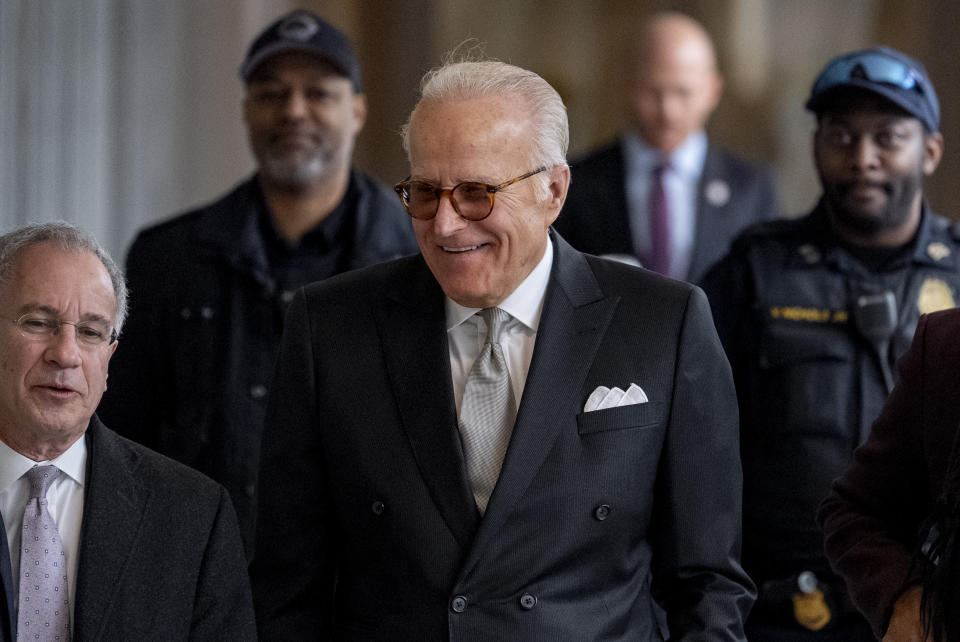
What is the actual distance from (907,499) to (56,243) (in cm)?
154

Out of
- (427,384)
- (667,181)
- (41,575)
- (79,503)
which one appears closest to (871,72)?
(667,181)

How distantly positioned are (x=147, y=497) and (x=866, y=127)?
6.99ft

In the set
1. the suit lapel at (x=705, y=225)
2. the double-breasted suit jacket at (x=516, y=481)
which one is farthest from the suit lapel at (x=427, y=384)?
the suit lapel at (x=705, y=225)

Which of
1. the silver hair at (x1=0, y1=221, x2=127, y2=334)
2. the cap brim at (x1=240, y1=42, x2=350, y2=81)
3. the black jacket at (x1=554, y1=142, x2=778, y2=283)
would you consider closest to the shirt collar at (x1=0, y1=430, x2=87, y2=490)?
the silver hair at (x1=0, y1=221, x2=127, y2=334)

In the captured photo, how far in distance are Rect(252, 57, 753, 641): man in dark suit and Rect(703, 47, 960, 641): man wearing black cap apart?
1069 mm

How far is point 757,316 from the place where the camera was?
11.6ft

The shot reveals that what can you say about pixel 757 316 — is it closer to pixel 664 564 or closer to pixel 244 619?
pixel 664 564

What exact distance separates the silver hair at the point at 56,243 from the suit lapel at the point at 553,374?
72 cm

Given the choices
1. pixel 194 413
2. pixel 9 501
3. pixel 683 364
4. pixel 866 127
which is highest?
pixel 866 127

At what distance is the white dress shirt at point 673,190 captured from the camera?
16.1 feet

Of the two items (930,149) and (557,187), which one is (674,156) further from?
(557,187)

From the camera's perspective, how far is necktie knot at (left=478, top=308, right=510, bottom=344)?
2.38m

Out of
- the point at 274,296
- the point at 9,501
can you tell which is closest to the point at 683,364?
the point at 9,501

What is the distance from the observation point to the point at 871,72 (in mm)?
3432
